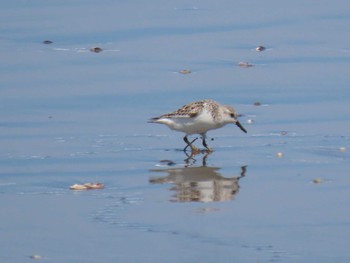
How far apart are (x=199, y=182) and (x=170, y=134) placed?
1881 mm

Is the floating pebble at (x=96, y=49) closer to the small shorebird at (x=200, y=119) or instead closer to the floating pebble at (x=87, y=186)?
the small shorebird at (x=200, y=119)

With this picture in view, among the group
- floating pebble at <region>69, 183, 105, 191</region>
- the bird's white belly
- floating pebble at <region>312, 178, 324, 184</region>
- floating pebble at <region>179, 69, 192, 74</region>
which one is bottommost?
floating pebble at <region>69, 183, 105, 191</region>

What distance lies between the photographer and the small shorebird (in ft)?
35.0

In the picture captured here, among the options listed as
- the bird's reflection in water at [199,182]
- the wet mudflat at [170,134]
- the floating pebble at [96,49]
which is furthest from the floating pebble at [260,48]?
the bird's reflection in water at [199,182]

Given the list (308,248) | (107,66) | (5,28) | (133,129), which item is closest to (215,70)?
(107,66)

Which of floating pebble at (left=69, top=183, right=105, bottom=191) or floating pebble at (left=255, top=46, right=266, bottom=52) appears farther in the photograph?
floating pebble at (left=255, top=46, right=266, bottom=52)

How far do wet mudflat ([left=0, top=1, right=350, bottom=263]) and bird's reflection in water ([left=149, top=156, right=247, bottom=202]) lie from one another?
0.07ft

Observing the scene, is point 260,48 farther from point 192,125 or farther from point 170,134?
point 192,125

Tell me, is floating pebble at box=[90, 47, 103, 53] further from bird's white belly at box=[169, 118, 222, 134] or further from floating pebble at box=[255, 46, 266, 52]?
bird's white belly at box=[169, 118, 222, 134]

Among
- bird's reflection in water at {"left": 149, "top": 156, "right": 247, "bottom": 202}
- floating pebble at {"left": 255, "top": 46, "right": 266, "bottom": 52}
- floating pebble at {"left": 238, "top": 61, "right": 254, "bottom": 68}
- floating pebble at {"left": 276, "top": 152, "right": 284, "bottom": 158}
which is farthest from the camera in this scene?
floating pebble at {"left": 255, "top": 46, "right": 266, "bottom": 52}

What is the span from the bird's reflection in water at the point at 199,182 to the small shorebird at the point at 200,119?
66cm

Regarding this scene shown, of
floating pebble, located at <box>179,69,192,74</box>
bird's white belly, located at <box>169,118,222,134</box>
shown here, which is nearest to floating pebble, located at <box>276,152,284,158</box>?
bird's white belly, located at <box>169,118,222,134</box>

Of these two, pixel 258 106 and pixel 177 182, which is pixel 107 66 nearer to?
pixel 258 106

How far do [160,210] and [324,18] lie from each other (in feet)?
23.0
